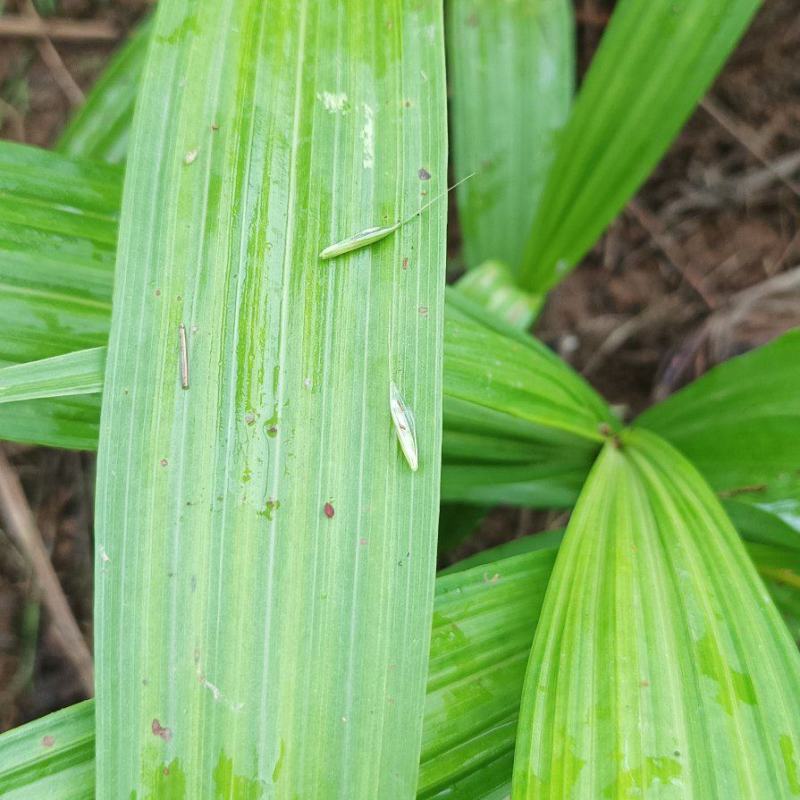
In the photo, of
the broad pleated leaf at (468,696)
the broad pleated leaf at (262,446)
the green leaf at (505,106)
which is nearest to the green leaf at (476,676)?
the broad pleated leaf at (468,696)

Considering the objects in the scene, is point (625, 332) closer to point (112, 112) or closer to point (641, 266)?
point (641, 266)

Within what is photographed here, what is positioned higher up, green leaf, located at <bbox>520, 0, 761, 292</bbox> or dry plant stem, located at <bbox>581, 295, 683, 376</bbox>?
green leaf, located at <bbox>520, 0, 761, 292</bbox>

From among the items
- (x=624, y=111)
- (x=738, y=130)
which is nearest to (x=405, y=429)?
(x=624, y=111)

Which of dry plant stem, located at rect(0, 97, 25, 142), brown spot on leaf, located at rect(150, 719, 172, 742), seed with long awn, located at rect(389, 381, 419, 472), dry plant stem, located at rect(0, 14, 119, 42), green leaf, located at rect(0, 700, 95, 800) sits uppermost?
dry plant stem, located at rect(0, 14, 119, 42)

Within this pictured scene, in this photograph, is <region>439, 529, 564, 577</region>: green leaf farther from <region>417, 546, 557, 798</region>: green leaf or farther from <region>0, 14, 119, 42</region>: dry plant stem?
<region>0, 14, 119, 42</region>: dry plant stem

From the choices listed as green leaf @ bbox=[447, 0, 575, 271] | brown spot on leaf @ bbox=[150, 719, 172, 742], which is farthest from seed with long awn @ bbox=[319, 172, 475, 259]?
green leaf @ bbox=[447, 0, 575, 271]

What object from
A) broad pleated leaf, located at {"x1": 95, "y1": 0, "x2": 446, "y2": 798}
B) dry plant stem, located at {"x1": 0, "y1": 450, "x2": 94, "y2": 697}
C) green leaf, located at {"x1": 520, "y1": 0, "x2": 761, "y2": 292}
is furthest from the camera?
dry plant stem, located at {"x1": 0, "y1": 450, "x2": 94, "y2": 697}
